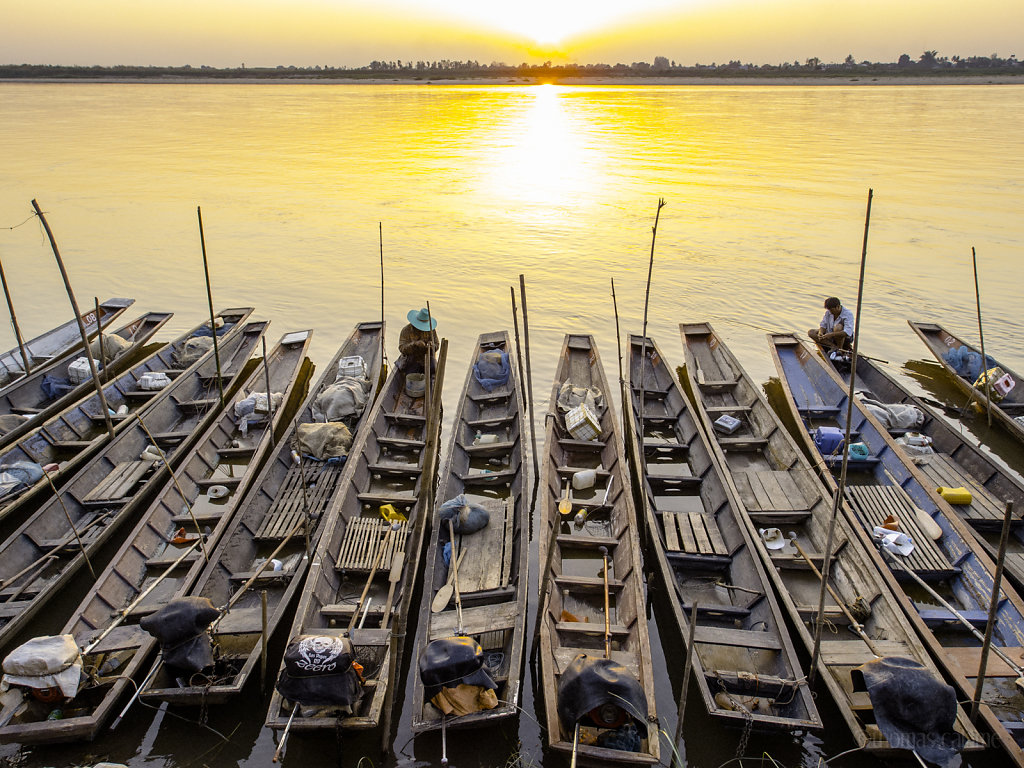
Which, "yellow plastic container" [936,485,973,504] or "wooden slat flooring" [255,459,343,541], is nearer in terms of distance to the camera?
"wooden slat flooring" [255,459,343,541]

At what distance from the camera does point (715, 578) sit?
6.30 meters

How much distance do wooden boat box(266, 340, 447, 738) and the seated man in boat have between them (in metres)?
7.02

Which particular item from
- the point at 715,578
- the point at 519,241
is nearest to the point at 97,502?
the point at 715,578

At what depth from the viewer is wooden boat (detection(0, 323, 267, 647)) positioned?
236 inches

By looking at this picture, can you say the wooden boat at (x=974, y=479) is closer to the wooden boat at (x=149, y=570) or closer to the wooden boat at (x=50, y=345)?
the wooden boat at (x=149, y=570)

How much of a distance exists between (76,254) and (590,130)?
119 ft

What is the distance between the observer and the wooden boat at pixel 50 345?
10.0 meters

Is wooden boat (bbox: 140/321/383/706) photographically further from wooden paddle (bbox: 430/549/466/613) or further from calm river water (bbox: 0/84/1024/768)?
wooden paddle (bbox: 430/549/466/613)

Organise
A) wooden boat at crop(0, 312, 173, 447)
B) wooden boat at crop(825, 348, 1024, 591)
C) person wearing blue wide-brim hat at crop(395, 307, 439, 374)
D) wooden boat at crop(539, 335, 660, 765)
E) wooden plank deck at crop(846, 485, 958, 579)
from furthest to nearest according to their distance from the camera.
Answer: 1. person wearing blue wide-brim hat at crop(395, 307, 439, 374)
2. wooden boat at crop(0, 312, 173, 447)
3. wooden boat at crop(825, 348, 1024, 591)
4. wooden plank deck at crop(846, 485, 958, 579)
5. wooden boat at crop(539, 335, 660, 765)

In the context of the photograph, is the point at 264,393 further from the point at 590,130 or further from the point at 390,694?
the point at 590,130

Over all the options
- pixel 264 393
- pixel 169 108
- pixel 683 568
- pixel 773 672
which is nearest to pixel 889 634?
pixel 773 672

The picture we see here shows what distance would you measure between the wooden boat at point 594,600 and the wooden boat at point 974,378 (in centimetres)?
575

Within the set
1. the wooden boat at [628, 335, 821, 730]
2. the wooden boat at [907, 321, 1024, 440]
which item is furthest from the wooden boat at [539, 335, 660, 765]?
the wooden boat at [907, 321, 1024, 440]

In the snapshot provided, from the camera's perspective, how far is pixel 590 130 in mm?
44438
